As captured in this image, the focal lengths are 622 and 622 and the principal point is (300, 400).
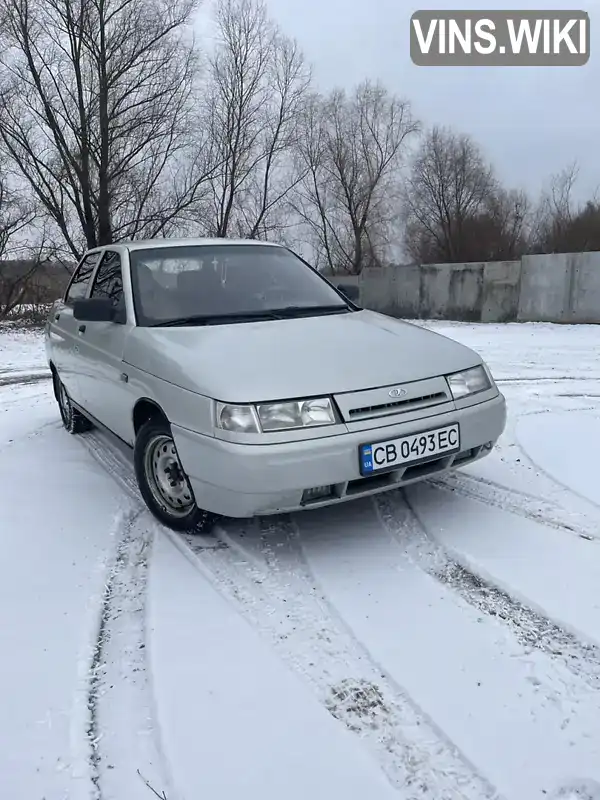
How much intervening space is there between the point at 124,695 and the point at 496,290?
17.4 meters

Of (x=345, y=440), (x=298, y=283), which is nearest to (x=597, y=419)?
(x=298, y=283)

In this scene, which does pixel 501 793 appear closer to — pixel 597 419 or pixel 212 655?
pixel 212 655

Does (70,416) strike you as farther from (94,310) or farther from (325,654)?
(325,654)

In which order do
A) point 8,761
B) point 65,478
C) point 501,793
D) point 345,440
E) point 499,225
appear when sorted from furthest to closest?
point 499,225
point 65,478
point 345,440
point 8,761
point 501,793

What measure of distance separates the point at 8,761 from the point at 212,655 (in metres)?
0.74

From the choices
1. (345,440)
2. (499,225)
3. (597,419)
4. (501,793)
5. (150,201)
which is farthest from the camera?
(499,225)

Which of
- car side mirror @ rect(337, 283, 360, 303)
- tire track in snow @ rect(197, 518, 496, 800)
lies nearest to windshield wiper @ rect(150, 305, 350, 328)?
car side mirror @ rect(337, 283, 360, 303)

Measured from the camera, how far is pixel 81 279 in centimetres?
528

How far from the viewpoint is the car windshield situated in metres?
3.81

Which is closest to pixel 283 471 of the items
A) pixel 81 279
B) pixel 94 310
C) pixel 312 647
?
pixel 312 647

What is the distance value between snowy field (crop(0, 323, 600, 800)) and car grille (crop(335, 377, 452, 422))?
72cm

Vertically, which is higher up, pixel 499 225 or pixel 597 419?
pixel 499 225

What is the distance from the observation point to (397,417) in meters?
2.97

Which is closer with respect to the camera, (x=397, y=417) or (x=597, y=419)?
(x=397, y=417)
